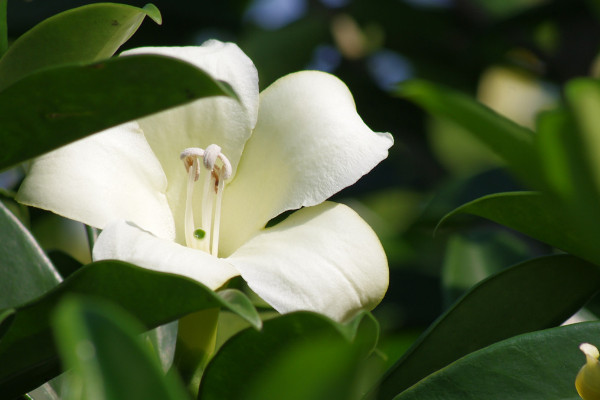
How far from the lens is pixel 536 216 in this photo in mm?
814

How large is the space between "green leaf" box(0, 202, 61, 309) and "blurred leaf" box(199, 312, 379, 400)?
24 centimetres

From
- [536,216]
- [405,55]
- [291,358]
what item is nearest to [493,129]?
[536,216]

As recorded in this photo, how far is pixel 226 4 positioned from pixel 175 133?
4.53ft

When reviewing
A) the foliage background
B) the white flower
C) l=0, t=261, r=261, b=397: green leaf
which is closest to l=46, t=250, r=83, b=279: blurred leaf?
the white flower

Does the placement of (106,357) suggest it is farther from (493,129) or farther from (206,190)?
(206,190)

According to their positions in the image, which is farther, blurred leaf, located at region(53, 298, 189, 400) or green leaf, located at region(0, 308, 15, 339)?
green leaf, located at region(0, 308, 15, 339)

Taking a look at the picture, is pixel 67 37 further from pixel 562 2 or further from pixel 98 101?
pixel 562 2

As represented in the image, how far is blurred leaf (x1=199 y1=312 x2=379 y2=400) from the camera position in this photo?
41 centimetres

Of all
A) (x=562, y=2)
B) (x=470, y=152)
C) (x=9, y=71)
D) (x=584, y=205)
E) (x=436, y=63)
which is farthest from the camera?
(x=470, y=152)

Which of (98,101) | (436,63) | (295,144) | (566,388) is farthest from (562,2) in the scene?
(98,101)

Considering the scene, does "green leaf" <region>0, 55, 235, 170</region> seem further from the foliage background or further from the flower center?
the foliage background

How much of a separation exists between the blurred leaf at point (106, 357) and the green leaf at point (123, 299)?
0.56ft

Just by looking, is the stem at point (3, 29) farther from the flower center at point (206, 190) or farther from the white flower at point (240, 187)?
the flower center at point (206, 190)

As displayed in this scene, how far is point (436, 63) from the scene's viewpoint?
7.36 ft
